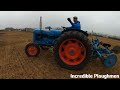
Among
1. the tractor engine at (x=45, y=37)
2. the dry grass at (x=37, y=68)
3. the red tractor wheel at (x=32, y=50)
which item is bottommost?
the dry grass at (x=37, y=68)

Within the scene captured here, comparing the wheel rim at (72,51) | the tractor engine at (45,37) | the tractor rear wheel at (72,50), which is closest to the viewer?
the tractor rear wheel at (72,50)

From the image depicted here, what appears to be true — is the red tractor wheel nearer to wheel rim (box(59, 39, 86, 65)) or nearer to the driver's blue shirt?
wheel rim (box(59, 39, 86, 65))

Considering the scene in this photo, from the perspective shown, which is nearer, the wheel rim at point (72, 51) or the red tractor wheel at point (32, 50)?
the wheel rim at point (72, 51)

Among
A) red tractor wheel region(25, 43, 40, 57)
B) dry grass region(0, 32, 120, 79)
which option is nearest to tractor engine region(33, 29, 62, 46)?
red tractor wheel region(25, 43, 40, 57)

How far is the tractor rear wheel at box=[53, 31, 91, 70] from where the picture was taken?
6793mm

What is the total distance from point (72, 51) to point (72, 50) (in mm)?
32

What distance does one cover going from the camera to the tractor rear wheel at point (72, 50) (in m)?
6.79

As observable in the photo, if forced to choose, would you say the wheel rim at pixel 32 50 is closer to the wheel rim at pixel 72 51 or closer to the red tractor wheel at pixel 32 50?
the red tractor wheel at pixel 32 50


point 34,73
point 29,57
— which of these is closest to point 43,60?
point 29,57

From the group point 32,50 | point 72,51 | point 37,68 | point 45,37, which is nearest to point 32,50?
point 32,50

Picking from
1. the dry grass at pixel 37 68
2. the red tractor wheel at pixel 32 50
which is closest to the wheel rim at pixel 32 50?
the red tractor wheel at pixel 32 50

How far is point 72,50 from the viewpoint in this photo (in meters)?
6.95

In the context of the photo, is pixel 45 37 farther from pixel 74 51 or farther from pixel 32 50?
pixel 74 51

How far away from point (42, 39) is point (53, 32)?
0.60 metres
